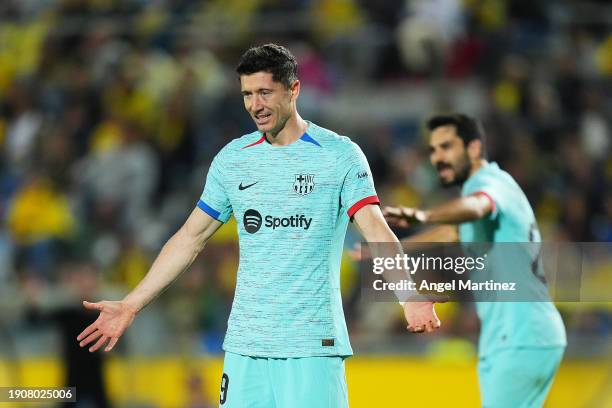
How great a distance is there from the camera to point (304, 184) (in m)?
5.01

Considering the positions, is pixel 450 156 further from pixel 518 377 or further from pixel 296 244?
pixel 296 244

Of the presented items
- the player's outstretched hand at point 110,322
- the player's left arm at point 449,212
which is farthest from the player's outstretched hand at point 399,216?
the player's outstretched hand at point 110,322

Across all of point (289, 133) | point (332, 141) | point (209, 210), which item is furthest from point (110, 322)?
point (332, 141)

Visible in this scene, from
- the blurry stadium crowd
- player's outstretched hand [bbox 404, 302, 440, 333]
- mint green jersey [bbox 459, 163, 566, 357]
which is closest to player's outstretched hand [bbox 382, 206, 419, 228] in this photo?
mint green jersey [bbox 459, 163, 566, 357]

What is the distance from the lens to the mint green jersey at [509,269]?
6.36 metres

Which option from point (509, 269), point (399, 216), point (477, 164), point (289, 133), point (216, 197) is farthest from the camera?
point (477, 164)

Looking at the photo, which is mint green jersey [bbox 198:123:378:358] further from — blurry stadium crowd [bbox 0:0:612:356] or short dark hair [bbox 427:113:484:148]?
blurry stadium crowd [bbox 0:0:612:356]

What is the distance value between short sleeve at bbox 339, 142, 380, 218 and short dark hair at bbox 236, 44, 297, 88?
0.43 metres

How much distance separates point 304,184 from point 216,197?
47cm

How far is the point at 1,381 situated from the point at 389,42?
598 cm

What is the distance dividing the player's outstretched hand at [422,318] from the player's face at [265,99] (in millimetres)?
1042

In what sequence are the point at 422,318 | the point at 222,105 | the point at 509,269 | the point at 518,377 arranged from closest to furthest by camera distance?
1. the point at 422,318
2. the point at 518,377
3. the point at 509,269
4. the point at 222,105

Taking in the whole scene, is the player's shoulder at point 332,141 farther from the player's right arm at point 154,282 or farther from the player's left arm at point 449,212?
the player's left arm at point 449,212

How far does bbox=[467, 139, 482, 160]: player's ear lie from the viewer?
690cm
